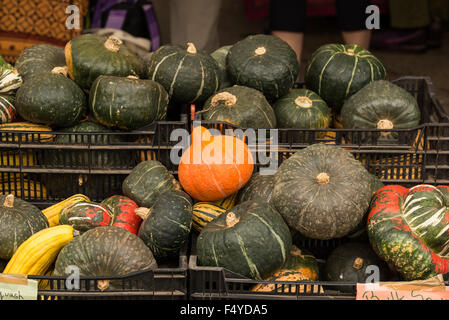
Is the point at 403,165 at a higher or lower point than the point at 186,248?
higher

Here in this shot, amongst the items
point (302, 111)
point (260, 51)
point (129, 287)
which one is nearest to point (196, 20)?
point (260, 51)

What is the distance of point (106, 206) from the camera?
261 centimetres

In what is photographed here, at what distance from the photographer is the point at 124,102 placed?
108 inches

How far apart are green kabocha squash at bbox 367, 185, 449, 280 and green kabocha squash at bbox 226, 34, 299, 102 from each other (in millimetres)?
981

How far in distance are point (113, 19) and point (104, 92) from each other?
282 centimetres

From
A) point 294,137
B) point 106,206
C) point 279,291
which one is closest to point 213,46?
point 294,137

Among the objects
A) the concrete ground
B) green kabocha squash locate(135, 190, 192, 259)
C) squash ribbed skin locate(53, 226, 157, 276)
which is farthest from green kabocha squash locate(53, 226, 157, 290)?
the concrete ground

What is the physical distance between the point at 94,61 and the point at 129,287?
1292mm

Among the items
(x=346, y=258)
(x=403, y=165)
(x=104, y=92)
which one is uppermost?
(x=104, y=92)

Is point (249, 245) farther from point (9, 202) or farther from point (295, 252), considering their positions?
point (9, 202)

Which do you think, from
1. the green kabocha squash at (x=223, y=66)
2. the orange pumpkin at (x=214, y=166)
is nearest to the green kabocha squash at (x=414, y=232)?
the orange pumpkin at (x=214, y=166)

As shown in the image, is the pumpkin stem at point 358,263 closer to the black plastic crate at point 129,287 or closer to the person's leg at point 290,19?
the black plastic crate at point 129,287

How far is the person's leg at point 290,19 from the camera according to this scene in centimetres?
445
